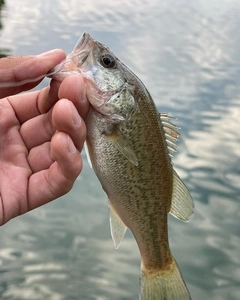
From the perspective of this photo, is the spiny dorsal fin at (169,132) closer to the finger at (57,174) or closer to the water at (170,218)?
the finger at (57,174)

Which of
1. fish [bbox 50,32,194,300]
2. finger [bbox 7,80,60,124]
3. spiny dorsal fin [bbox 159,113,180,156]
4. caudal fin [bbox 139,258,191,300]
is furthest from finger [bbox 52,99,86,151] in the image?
caudal fin [bbox 139,258,191,300]

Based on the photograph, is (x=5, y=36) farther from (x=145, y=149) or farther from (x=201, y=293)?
(x=145, y=149)

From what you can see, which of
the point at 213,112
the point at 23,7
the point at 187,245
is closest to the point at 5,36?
the point at 23,7

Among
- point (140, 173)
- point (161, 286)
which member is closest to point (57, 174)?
point (140, 173)

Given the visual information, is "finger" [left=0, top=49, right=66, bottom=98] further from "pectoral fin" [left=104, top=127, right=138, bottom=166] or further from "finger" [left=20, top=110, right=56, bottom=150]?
"pectoral fin" [left=104, top=127, right=138, bottom=166]

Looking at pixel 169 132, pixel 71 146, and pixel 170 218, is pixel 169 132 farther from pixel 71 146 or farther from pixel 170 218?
pixel 170 218

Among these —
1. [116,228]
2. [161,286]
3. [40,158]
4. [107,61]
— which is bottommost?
[161,286]

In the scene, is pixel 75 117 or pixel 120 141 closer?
pixel 75 117
